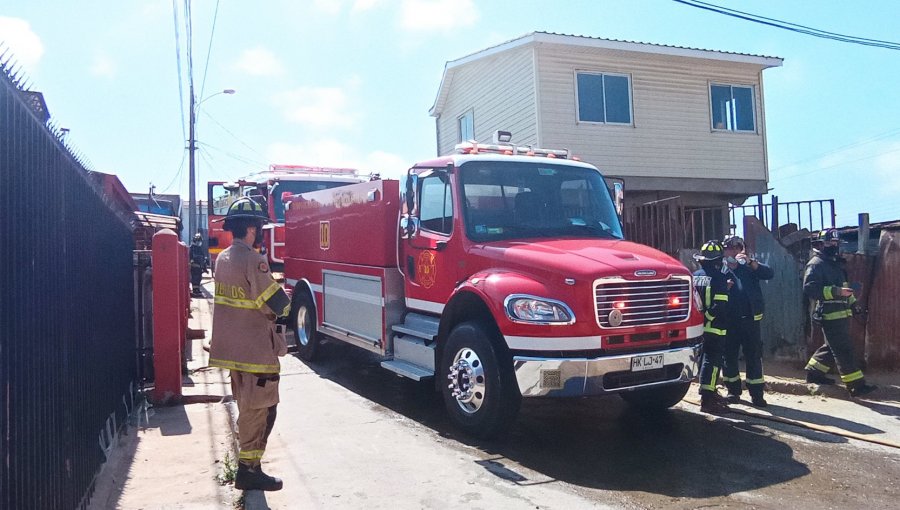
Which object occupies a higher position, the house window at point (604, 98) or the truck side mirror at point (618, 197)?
the house window at point (604, 98)

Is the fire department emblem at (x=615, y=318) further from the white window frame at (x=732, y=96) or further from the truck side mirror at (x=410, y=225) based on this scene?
the white window frame at (x=732, y=96)

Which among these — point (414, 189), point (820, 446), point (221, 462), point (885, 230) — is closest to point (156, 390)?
point (221, 462)

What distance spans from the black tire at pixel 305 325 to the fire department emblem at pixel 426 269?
285 centimetres

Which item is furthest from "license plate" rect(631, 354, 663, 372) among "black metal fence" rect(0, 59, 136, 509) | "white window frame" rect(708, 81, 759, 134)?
"white window frame" rect(708, 81, 759, 134)

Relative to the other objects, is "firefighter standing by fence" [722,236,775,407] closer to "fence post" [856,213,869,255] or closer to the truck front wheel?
"fence post" [856,213,869,255]

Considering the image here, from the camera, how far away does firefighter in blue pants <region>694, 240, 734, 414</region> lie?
6.84 m

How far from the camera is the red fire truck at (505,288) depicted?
5520mm

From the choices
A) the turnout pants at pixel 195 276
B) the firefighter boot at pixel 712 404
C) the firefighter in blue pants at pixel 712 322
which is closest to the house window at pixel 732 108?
the firefighter in blue pants at pixel 712 322

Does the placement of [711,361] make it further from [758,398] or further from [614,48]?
[614,48]

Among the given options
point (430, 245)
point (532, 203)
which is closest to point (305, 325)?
point (430, 245)

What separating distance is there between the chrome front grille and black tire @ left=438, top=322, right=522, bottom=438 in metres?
0.91

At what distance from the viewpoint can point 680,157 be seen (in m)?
16.6

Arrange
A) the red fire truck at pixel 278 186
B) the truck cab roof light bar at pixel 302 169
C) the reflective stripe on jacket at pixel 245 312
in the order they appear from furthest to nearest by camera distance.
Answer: the truck cab roof light bar at pixel 302 169 < the red fire truck at pixel 278 186 < the reflective stripe on jacket at pixel 245 312

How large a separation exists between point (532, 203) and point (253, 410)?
347 cm
